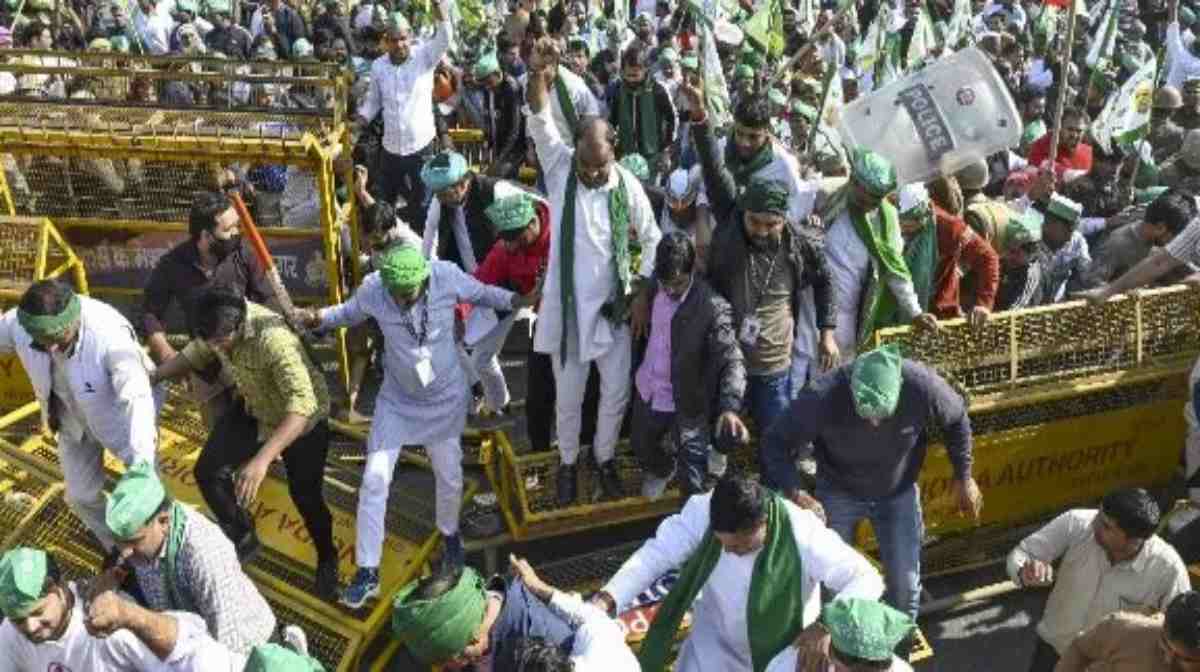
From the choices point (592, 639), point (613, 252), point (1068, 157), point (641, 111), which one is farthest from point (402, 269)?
point (1068, 157)

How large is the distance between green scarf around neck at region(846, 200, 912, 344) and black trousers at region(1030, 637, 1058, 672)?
162 cm

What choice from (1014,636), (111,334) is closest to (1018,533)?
(1014,636)

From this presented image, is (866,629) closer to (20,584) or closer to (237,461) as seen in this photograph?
(20,584)

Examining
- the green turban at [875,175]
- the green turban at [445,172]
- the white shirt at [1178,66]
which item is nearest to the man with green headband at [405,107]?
the green turban at [445,172]

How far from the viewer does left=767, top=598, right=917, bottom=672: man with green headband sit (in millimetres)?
3561

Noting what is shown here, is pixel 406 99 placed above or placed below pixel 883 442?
above

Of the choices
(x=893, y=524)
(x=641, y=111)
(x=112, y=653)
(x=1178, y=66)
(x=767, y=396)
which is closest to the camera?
(x=112, y=653)

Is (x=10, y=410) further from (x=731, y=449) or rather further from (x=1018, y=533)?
(x=1018, y=533)

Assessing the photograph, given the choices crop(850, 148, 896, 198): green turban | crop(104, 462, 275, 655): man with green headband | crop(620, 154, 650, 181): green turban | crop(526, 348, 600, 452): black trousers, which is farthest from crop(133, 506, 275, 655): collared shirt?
crop(620, 154, 650, 181): green turban

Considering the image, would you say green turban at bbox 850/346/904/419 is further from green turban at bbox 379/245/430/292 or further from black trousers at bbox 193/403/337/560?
black trousers at bbox 193/403/337/560

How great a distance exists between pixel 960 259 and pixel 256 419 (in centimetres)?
362

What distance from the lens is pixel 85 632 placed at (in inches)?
Answer: 150

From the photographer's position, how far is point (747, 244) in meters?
5.42

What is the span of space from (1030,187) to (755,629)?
447 cm
